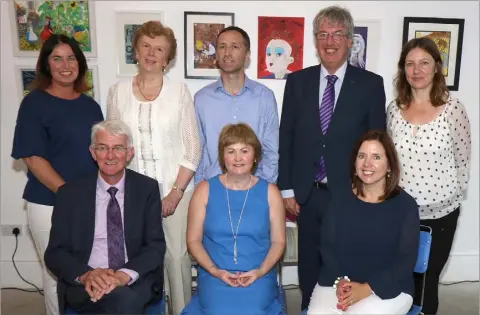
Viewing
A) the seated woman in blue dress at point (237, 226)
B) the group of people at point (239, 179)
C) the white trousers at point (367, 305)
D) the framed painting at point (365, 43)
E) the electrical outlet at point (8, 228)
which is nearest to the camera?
the white trousers at point (367, 305)

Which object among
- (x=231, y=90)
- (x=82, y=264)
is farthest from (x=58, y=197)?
(x=231, y=90)

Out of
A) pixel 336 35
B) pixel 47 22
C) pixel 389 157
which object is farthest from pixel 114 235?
pixel 47 22

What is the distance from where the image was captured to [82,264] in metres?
2.25

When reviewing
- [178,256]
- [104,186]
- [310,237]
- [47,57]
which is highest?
[47,57]

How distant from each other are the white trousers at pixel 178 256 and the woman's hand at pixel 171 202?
0.06 metres

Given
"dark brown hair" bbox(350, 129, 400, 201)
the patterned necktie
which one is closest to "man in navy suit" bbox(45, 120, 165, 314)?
the patterned necktie

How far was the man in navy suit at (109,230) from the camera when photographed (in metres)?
2.22

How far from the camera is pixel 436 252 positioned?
257 cm

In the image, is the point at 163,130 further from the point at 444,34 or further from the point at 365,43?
the point at 444,34

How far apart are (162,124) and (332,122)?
37.3 inches

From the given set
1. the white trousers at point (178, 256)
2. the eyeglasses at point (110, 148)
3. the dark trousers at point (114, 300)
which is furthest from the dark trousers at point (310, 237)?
the eyeglasses at point (110, 148)

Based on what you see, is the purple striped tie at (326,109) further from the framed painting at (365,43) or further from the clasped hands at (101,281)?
the clasped hands at (101,281)

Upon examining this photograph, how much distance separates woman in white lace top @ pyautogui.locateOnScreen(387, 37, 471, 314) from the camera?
240 cm

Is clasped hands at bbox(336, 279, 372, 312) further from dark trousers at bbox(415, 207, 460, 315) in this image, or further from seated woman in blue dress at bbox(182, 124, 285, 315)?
dark trousers at bbox(415, 207, 460, 315)
